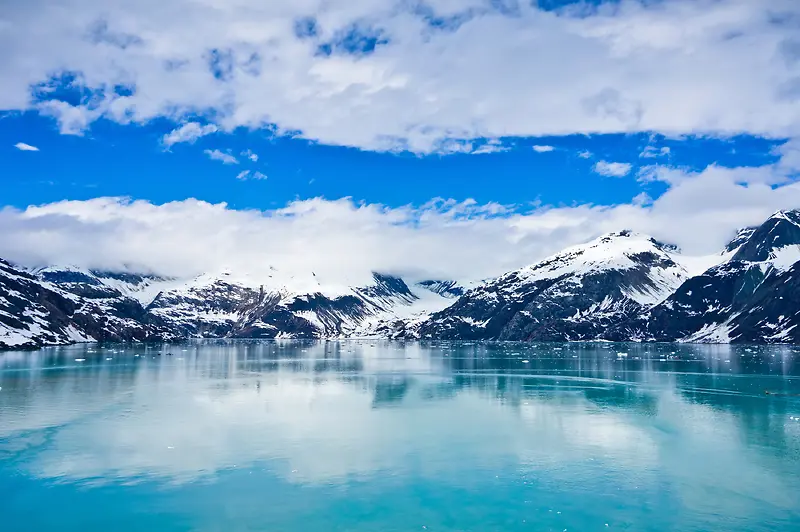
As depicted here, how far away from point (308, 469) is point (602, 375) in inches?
3984

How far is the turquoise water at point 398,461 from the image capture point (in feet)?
119

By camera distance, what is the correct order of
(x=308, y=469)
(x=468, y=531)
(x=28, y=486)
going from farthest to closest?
1. (x=308, y=469)
2. (x=28, y=486)
3. (x=468, y=531)

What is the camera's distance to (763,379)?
392 feet

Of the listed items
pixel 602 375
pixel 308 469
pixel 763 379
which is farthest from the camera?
pixel 602 375

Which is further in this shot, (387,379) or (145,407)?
(387,379)

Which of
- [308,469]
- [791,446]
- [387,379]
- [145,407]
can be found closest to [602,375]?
[387,379]

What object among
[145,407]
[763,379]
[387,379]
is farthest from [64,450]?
[763,379]

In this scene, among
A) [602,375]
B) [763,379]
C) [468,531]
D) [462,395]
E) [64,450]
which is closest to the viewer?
[468,531]

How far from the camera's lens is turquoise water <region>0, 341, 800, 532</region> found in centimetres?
3612

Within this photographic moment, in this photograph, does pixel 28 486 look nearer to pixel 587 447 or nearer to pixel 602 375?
pixel 587 447

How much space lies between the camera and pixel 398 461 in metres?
49.9

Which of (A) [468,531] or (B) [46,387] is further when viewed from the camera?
(B) [46,387]

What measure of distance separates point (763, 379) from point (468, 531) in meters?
108

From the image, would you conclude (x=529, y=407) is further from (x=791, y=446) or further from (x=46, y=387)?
(x=46, y=387)
